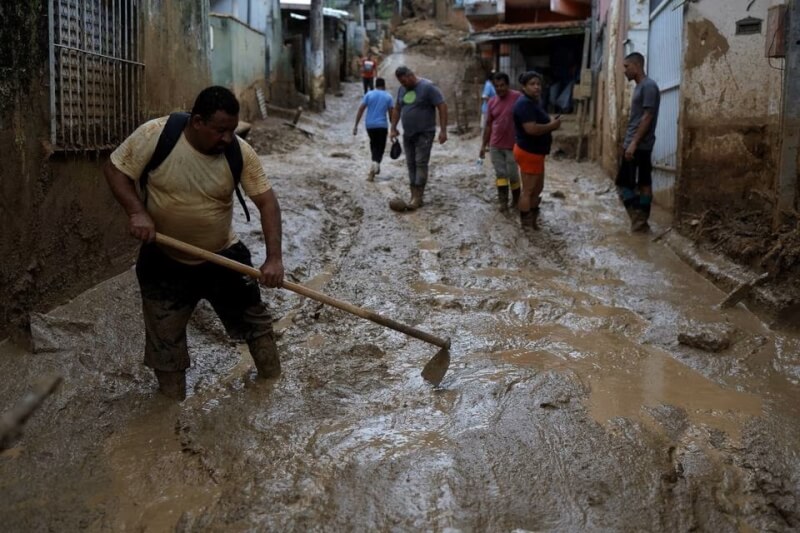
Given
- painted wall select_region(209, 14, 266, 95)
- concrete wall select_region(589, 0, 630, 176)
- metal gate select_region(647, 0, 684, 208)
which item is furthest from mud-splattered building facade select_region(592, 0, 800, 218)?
painted wall select_region(209, 14, 266, 95)

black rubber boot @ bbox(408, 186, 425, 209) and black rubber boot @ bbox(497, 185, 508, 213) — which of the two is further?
black rubber boot @ bbox(408, 186, 425, 209)

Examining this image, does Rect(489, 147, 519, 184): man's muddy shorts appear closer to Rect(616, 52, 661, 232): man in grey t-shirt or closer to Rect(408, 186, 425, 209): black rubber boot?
Rect(408, 186, 425, 209): black rubber boot

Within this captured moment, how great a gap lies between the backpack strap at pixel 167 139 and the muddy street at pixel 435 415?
1.22m

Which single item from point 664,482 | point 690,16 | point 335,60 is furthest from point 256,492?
point 335,60

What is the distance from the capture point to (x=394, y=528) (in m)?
2.82

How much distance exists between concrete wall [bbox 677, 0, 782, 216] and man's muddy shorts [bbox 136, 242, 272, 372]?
14.2 ft

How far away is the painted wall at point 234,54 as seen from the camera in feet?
49.2

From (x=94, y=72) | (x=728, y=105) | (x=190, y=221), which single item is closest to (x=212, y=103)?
(x=190, y=221)

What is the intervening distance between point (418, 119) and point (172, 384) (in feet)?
18.2

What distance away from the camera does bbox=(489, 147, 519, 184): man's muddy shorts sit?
8.43m

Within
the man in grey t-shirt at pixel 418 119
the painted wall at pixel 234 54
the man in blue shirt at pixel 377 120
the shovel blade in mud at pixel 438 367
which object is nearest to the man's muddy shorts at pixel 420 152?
the man in grey t-shirt at pixel 418 119

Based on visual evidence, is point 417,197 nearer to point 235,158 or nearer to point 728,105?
point 728,105

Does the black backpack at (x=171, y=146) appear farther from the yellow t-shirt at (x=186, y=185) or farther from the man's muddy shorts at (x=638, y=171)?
the man's muddy shorts at (x=638, y=171)

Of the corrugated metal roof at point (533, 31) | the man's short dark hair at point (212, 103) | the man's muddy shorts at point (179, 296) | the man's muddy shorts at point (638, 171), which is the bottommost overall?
the man's muddy shorts at point (179, 296)
